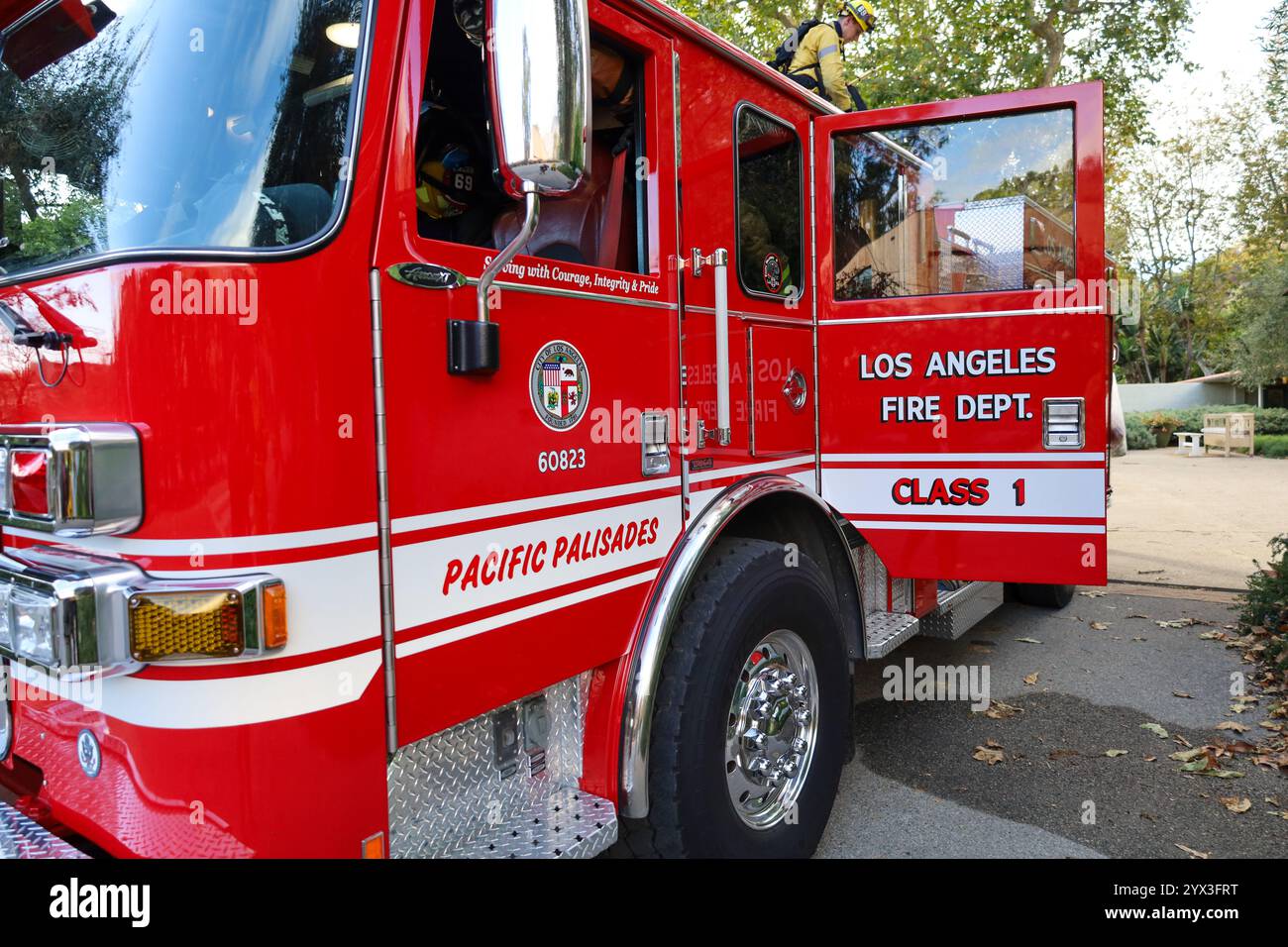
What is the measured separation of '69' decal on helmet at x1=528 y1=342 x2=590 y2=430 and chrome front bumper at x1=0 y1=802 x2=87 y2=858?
4.36 feet

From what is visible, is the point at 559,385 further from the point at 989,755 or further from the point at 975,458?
the point at 989,755

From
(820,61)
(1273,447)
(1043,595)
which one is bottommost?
(1043,595)

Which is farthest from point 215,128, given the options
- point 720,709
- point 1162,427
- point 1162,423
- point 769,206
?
point 1162,427

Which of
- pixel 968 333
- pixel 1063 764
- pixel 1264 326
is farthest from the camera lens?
pixel 1264 326

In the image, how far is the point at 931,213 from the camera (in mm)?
3748

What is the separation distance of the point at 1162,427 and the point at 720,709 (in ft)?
92.9

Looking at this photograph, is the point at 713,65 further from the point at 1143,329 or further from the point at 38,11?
the point at 1143,329

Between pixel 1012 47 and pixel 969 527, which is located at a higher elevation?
pixel 1012 47

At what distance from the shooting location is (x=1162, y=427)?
2661cm

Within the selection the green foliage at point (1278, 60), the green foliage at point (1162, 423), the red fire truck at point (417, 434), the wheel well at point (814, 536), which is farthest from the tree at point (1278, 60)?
the green foliage at point (1162, 423)

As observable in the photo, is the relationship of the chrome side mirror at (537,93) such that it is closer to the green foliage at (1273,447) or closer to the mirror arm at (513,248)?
the mirror arm at (513,248)

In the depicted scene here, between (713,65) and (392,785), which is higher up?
(713,65)
